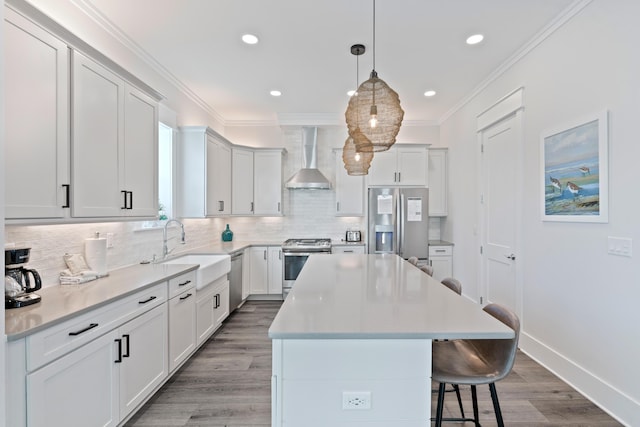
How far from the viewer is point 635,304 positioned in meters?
1.91

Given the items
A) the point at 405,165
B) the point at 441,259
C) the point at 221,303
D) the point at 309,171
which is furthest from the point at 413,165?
the point at 221,303

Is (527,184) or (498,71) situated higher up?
(498,71)

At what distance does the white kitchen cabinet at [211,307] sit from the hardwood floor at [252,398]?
0.77 feet

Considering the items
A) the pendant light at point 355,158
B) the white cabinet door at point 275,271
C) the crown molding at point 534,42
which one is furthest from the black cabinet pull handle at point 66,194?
the crown molding at point 534,42

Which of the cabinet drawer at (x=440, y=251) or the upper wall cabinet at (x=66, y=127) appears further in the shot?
the cabinet drawer at (x=440, y=251)

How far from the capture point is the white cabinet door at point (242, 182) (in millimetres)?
4738

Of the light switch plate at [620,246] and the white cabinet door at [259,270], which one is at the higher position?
the light switch plate at [620,246]

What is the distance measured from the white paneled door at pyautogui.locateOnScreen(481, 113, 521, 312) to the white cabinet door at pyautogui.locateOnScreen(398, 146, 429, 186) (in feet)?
3.60

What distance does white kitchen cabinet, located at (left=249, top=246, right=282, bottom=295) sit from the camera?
4.69 meters

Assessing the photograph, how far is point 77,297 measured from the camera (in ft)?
5.70

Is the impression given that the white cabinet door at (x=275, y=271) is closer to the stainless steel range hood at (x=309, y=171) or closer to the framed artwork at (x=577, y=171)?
the stainless steel range hood at (x=309, y=171)

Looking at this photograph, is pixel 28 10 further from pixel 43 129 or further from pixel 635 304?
pixel 635 304

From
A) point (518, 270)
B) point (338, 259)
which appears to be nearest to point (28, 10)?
point (338, 259)

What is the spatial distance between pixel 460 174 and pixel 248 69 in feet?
10.8
